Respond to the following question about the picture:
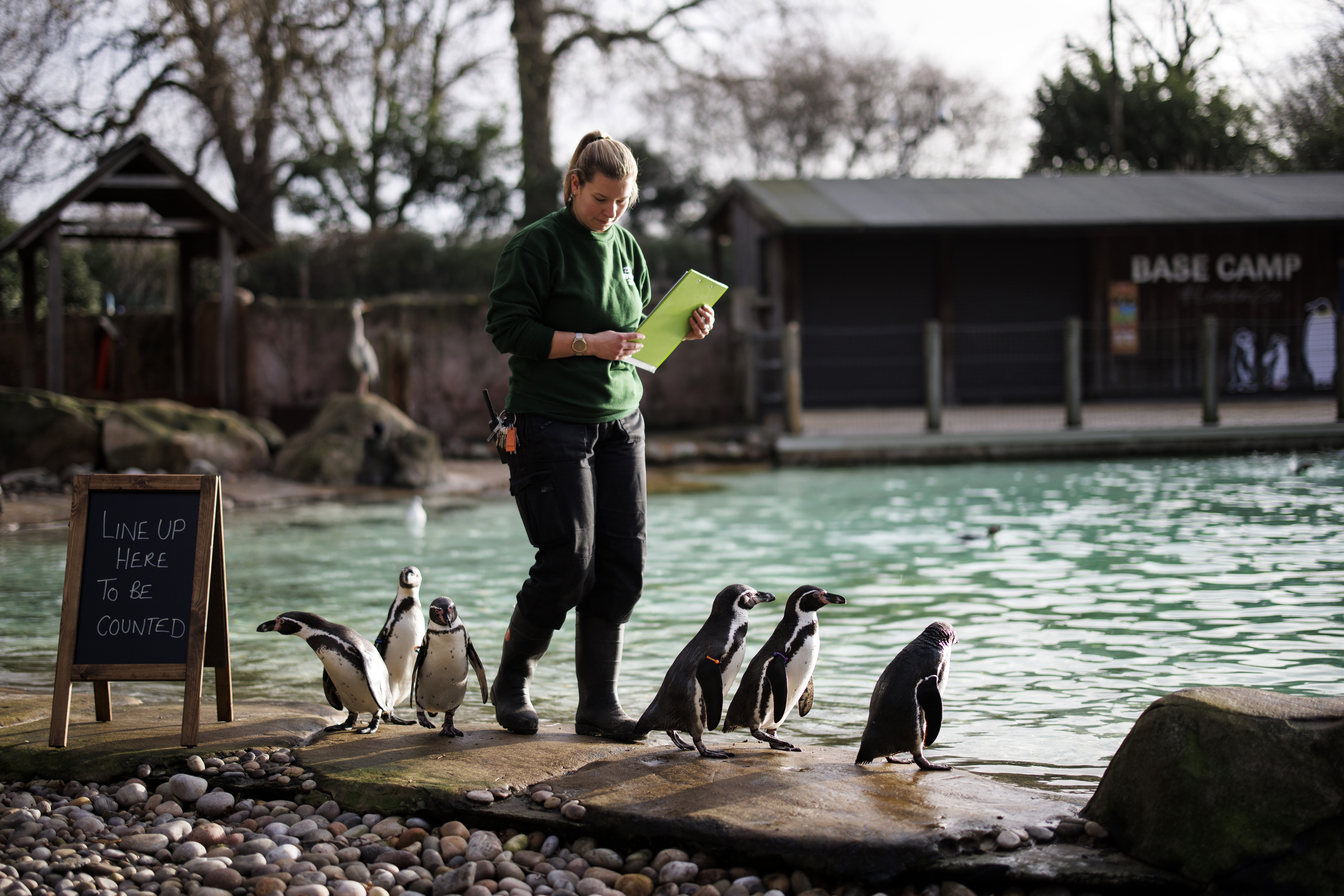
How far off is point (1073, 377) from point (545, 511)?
12.9 m

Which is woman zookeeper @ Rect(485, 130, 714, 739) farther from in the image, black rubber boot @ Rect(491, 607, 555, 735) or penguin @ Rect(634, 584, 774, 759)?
penguin @ Rect(634, 584, 774, 759)

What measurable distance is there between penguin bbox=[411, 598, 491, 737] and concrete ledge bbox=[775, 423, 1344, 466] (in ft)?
36.4

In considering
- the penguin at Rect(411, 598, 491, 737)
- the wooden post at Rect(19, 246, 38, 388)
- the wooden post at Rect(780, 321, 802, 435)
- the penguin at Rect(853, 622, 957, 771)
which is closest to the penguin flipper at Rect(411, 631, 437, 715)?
the penguin at Rect(411, 598, 491, 737)

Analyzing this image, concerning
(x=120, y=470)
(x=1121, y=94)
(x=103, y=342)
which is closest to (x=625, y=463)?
(x=120, y=470)

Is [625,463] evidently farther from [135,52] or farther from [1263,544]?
[135,52]

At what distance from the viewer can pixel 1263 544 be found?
821 cm

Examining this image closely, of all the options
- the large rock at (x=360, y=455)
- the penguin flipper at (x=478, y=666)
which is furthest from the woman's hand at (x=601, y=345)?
the large rock at (x=360, y=455)

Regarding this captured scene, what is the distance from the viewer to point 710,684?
3.76 m

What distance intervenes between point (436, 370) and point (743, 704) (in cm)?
1522

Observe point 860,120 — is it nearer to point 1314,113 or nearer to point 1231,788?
point 1314,113

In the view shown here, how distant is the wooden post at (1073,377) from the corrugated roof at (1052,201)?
3718mm

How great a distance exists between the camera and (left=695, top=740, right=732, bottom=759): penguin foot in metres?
3.72

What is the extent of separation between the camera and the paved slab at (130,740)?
3.72 meters

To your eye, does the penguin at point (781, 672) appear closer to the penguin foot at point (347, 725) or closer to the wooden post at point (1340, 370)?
the penguin foot at point (347, 725)
